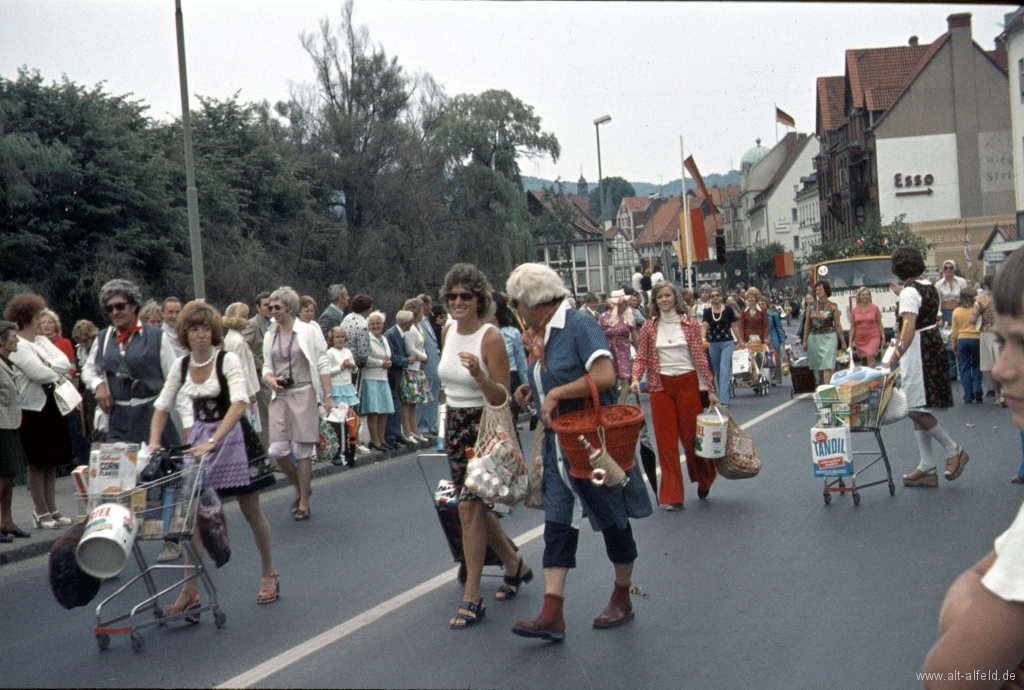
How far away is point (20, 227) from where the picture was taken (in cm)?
2738

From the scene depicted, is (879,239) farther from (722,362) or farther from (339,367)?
(339,367)

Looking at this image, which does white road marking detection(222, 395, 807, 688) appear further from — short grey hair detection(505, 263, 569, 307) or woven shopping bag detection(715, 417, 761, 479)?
woven shopping bag detection(715, 417, 761, 479)

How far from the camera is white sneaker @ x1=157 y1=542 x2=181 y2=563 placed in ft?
27.5

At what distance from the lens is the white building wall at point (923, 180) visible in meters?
52.5

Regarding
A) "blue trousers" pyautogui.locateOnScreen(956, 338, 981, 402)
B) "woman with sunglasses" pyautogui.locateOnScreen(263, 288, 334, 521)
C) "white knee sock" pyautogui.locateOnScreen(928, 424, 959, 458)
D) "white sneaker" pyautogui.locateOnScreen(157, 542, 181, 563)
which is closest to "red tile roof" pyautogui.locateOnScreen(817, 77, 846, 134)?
"blue trousers" pyautogui.locateOnScreen(956, 338, 981, 402)

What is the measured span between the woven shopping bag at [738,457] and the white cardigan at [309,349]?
3.41m

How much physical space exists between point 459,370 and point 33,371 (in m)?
5.10

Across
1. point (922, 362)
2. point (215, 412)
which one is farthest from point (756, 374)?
point (215, 412)

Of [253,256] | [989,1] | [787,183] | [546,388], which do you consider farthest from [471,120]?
[787,183]

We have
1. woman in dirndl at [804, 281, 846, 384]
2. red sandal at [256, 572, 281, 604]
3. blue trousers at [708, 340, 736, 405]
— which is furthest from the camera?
woman in dirndl at [804, 281, 846, 384]

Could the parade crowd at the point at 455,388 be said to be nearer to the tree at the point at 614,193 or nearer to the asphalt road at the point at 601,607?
the asphalt road at the point at 601,607

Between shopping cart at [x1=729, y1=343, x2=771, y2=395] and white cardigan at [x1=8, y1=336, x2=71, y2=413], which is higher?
white cardigan at [x1=8, y1=336, x2=71, y2=413]

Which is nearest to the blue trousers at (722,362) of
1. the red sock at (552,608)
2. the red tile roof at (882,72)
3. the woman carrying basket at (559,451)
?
the woman carrying basket at (559,451)

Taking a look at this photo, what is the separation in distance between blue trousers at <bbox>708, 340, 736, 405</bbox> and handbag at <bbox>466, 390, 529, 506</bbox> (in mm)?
11071
